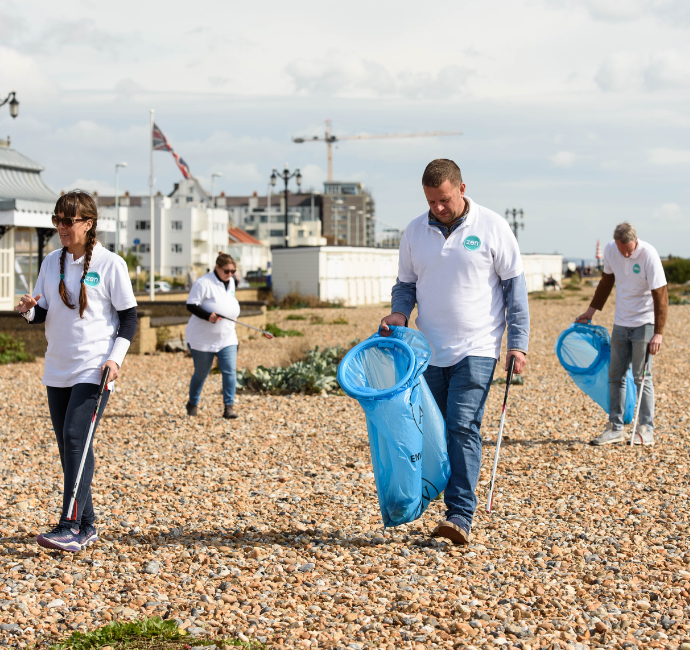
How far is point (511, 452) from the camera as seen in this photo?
23.5 ft

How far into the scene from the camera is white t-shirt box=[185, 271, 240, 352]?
28.6 feet

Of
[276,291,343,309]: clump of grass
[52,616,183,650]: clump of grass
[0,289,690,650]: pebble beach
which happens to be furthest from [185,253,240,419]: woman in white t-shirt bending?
[276,291,343,309]: clump of grass

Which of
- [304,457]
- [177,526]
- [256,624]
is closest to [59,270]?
[177,526]

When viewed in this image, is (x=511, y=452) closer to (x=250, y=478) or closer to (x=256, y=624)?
(x=250, y=478)

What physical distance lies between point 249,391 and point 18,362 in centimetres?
557

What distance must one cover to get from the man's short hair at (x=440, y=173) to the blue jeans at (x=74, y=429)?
2008mm

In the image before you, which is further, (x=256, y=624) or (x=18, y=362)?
(x=18, y=362)

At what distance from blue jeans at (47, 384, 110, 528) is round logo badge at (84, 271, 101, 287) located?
52cm

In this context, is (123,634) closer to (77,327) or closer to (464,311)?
(77,327)

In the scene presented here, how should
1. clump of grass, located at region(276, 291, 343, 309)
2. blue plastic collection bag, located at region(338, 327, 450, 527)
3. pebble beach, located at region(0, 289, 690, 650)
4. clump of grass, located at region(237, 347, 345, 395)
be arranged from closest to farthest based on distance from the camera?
pebble beach, located at region(0, 289, 690, 650) → blue plastic collection bag, located at region(338, 327, 450, 527) → clump of grass, located at region(237, 347, 345, 395) → clump of grass, located at region(276, 291, 343, 309)

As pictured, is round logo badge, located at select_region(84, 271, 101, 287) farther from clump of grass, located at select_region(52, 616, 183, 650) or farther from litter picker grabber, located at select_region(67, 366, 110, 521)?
clump of grass, located at select_region(52, 616, 183, 650)

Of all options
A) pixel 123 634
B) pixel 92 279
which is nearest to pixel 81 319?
pixel 92 279

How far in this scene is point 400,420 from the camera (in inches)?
165

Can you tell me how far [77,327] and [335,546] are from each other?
180 centimetres
